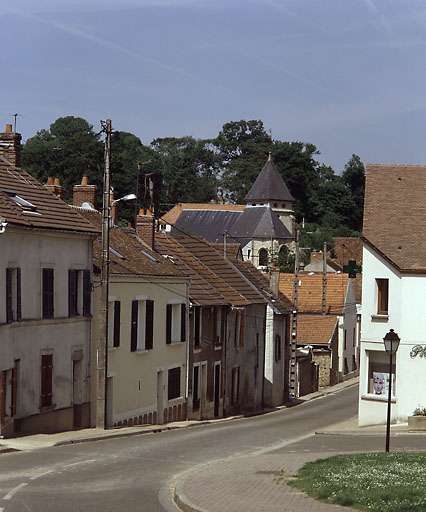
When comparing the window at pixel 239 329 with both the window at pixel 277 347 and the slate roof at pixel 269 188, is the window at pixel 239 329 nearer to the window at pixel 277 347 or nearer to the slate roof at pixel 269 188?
the window at pixel 277 347

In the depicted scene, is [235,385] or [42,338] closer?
[42,338]

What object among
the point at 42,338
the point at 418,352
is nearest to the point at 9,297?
the point at 42,338

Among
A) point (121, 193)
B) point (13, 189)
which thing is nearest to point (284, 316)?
point (13, 189)

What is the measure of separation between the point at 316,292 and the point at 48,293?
1718 inches

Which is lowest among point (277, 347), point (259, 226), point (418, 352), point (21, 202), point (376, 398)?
point (376, 398)

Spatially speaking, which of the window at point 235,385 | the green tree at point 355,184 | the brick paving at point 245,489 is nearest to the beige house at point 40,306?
the brick paving at point 245,489

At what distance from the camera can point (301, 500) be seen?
52.0ft

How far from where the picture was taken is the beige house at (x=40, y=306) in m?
26.7

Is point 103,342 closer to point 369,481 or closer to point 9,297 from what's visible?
point 9,297

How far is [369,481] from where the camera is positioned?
55.6ft

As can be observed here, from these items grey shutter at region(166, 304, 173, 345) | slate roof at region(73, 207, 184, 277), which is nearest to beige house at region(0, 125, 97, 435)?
slate roof at region(73, 207, 184, 277)

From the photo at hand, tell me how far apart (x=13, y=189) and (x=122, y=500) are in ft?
51.7

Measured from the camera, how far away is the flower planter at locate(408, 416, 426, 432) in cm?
3278

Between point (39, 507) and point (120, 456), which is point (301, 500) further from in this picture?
point (120, 456)
